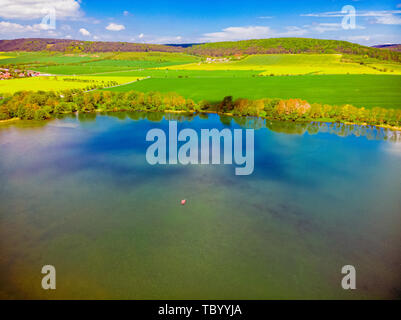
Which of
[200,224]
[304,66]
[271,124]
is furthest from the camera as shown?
[304,66]

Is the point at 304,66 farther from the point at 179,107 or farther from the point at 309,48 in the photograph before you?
the point at 179,107

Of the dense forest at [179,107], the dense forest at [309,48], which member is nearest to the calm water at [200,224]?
the dense forest at [179,107]

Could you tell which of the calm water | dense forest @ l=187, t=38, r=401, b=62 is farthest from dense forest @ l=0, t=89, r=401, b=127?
dense forest @ l=187, t=38, r=401, b=62

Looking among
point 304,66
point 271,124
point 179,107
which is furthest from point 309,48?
point 271,124

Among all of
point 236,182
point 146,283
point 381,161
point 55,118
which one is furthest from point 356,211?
point 55,118

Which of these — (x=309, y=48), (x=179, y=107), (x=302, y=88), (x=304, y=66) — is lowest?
(x=179, y=107)
